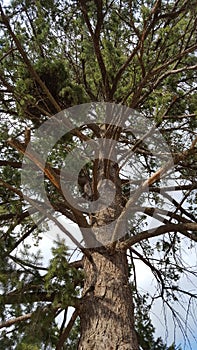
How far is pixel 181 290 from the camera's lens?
182 inches

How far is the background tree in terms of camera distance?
3.15 meters

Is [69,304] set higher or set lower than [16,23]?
lower

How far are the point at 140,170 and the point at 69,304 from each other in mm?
2797

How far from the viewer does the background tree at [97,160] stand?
315cm

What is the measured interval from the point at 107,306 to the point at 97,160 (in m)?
1.41

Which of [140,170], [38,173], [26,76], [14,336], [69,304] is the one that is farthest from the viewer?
[140,170]

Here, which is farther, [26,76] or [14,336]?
[26,76]

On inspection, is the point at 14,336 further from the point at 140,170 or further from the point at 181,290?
the point at 140,170

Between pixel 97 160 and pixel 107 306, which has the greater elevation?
pixel 97 160

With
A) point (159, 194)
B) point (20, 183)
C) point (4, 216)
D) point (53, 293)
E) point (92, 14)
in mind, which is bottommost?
point (53, 293)

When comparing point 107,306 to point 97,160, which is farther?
Result: point 97,160

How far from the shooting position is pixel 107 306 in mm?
3150

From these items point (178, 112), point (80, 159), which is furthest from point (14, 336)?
point (178, 112)

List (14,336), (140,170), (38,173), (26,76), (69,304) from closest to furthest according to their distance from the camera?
(69,304) → (14,336) → (26,76) → (38,173) → (140,170)
